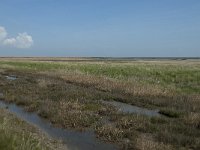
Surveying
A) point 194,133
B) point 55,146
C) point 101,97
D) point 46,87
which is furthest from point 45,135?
point 46,87

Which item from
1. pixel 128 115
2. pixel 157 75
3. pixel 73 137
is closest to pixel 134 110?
pixel 128 115

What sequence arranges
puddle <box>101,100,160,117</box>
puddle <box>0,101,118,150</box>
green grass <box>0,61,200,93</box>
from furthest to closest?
green grass <box>0,61,200,93</box>
puddle <box>101,100,160,117</box>
puddle <box>0,101,118,150</box>

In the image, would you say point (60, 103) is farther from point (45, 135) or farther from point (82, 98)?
point (45, 135)

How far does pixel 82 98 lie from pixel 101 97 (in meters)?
1.73

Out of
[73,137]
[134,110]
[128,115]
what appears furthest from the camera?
[134,110]

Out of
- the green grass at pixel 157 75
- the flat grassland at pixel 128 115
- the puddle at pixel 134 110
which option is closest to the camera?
the flat grassland at pixel 128 115

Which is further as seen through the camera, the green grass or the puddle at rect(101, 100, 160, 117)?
the green grass

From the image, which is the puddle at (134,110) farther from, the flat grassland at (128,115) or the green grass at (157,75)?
the green grass at (157,75)

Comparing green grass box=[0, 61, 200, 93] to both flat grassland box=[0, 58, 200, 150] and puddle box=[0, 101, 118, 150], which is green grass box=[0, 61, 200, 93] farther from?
puddle box=[0, 101, 118, 150]

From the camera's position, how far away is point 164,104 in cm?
2064

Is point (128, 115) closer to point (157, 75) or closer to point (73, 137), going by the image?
point (73, 137)

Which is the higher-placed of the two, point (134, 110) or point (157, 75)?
point (134, 110)

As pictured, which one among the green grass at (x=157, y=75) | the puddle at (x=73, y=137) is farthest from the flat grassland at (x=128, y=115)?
the green grass at (x=157, y=75)

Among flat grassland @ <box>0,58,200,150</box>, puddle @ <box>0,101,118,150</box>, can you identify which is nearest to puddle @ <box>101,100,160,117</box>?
flat grassland @ <box>0,58,200,150</box>
